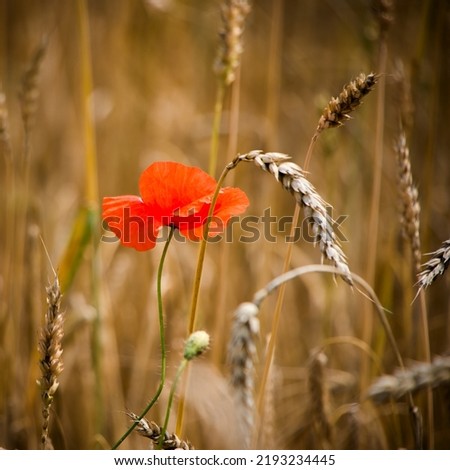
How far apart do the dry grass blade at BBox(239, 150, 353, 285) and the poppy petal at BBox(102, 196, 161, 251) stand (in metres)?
0.16

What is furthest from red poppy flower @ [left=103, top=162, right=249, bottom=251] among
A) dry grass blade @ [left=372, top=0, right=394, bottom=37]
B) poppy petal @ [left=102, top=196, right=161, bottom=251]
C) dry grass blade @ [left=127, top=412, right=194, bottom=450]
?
dry grass blade @ [left=372, top=0, right=394, bottom=37]

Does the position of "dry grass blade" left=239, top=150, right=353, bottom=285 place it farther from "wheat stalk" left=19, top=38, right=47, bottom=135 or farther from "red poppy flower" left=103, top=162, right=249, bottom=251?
"wheat stalk" left=19, top=38, right=47, bottom=135

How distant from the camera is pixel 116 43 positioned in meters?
1.82

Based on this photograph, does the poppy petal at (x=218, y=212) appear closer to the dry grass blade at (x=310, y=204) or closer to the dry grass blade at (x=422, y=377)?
the dry grass blade at (x=310, y=204)

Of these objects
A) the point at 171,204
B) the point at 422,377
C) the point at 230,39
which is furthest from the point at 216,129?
the point at 422,377

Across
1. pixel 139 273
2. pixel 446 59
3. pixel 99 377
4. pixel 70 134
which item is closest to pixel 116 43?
pixel 70 134

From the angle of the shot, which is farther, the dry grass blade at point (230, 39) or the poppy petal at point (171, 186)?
the dry grass blade at point (230, 39)

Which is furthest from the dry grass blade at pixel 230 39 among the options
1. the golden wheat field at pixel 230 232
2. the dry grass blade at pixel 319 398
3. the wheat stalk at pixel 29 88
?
the dry grass blade at pixel 319 398

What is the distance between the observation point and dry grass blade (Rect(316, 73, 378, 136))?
0.60 m

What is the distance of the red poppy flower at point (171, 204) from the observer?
0.62 m

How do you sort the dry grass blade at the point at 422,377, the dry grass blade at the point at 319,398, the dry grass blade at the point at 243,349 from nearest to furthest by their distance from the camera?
the dry grass blade at the point at 243,349 < the dry grass blade at the point at 422,377 < the dry grass blade at the point at 319,398

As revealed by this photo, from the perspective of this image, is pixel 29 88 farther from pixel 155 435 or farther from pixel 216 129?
pixel 155 435

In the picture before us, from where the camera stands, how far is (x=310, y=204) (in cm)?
56

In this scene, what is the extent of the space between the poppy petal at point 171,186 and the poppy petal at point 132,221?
0.8 inches
